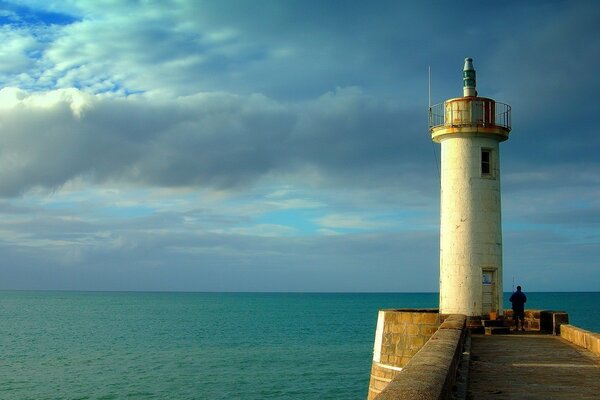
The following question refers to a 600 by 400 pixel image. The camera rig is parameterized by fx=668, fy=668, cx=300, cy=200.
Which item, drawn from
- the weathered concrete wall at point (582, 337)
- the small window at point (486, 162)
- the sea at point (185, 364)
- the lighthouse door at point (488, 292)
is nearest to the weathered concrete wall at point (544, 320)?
the lighthouse door at point (488, 292)

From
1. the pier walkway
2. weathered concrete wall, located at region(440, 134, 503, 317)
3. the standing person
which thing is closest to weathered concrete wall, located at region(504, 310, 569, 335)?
the standing person

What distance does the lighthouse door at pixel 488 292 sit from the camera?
20.5 m

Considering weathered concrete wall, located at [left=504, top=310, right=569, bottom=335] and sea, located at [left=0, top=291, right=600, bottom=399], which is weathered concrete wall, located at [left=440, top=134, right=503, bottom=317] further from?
sea, located at [left=0, top=291, right=600, bottom=399]

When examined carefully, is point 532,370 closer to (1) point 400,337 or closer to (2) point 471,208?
(1) point 400,337

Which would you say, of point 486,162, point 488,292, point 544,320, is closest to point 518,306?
point 544,320

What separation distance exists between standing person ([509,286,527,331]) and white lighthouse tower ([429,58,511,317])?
50 centimetres

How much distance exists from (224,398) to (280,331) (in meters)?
39.7

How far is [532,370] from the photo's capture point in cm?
1188

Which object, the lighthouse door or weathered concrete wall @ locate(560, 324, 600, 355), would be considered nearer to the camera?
weathered concrete wall @ locate(560, 324, 600, 355)

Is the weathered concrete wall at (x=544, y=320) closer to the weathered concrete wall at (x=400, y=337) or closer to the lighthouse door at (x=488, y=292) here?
the lighthouse door at (x=488, y=292)

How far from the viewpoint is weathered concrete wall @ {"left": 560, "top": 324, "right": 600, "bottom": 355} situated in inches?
562

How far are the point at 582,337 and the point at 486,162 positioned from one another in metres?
7.02

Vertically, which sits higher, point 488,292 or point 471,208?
point 471,208

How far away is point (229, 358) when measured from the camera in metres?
44.4
